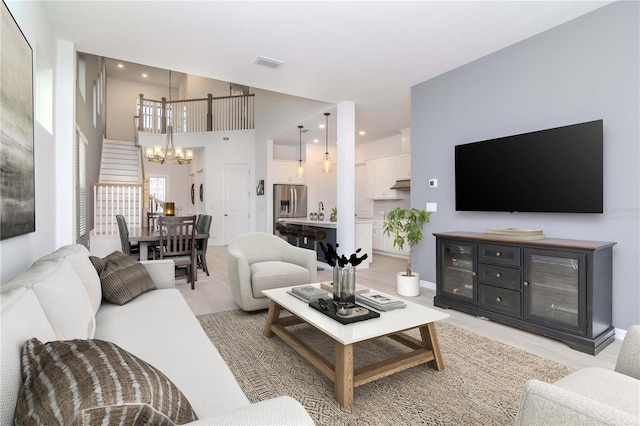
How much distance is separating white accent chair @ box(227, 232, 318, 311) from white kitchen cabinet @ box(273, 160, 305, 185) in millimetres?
4683

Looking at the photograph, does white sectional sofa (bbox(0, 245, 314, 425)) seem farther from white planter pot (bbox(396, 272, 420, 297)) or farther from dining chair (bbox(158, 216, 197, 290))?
white planter pot (bbox(396, 272, 420, 297))

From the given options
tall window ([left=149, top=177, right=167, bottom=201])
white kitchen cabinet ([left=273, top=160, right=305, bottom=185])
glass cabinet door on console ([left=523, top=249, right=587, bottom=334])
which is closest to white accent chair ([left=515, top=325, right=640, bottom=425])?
glass cabinet door on console ([left=523, top=249, right=587, bottom=334])

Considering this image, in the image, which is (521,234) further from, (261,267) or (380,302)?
(261,267)

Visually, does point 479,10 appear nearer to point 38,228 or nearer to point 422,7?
point 422,7

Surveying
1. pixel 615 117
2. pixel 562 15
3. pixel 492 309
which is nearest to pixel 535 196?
pixel 615 117

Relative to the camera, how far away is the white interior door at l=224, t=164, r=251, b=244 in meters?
9.27

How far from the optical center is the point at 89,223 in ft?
21.3

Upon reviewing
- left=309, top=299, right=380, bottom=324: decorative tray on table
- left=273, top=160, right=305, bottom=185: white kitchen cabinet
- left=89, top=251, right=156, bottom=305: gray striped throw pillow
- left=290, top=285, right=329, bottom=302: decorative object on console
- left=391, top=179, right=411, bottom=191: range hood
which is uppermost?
left=273, top=160, right=305, bottom=185: white kitchen cabinet

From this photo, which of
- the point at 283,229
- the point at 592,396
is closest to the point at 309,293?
the point at 592,396

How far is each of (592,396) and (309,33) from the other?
11.3 ft

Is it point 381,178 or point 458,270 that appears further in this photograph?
point 381,178

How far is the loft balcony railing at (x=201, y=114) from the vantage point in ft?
31.1

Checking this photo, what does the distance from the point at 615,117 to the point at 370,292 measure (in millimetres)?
2590

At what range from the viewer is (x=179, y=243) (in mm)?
4609
